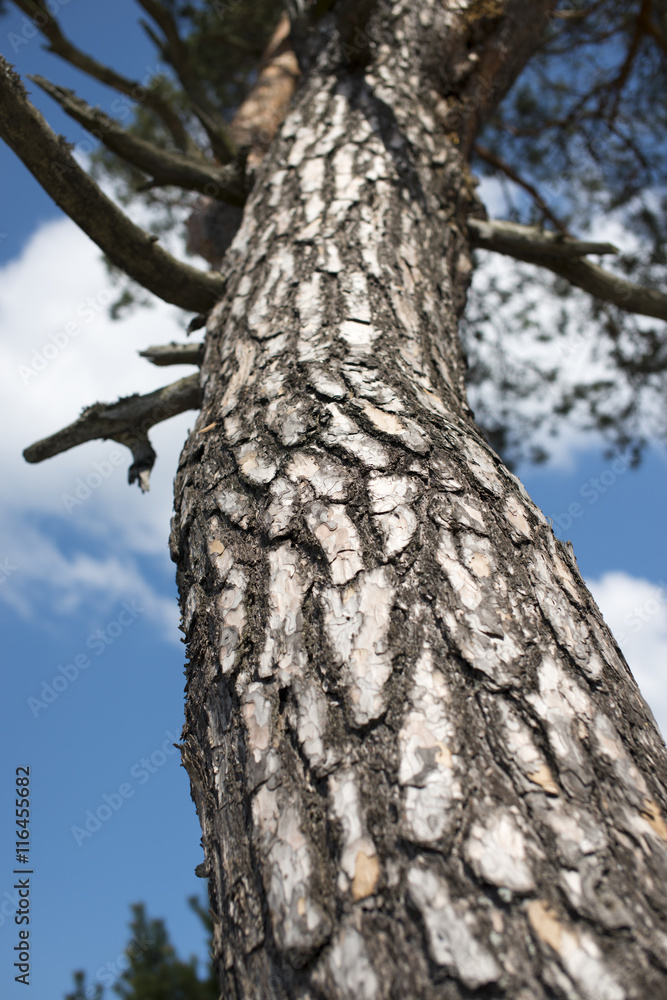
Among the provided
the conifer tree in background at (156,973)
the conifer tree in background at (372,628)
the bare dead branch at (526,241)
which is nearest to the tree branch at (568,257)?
the bare dead branch at (526,241)

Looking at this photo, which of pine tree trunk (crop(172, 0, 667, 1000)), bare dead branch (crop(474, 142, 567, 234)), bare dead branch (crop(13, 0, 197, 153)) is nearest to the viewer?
pine tree trunk (crop(172, 0, 667, 1000))

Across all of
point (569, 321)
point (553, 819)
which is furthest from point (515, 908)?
point (569, 321)

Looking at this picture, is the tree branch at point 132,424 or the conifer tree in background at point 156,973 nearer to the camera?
the tree branch at point 132,424

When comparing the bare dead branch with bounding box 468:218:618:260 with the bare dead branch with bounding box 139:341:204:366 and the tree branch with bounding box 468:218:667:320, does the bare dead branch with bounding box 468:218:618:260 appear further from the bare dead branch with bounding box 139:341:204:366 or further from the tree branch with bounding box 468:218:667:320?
the bare dead branch with bounding box 139:341:204:366

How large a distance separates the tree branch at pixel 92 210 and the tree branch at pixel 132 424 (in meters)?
0.38

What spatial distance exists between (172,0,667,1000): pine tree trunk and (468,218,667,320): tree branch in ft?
3.79

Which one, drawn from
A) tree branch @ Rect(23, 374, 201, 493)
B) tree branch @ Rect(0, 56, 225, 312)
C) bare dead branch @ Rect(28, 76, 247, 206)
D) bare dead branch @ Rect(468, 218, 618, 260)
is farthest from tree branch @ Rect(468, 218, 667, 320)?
tree branch @ Rect(23, 374, 201, 493)

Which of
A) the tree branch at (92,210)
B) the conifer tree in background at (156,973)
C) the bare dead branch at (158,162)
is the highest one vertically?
the bare dead branch at (158,162)

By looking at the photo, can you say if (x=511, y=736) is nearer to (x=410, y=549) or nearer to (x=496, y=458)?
(x=410, y=549)

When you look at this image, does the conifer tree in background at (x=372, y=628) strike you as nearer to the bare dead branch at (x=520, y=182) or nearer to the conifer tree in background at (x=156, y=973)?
the bare dead branch at (x=520, y=182)

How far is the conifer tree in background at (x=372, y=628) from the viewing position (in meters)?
0.70

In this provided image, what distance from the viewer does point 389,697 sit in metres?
Answer: 0.88

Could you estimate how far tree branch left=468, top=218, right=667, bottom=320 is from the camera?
2559 millimetres

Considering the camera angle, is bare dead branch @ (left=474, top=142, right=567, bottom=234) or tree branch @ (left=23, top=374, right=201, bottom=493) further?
bare dead branch @ (left=474, top=142, right=567, bottom=234)
